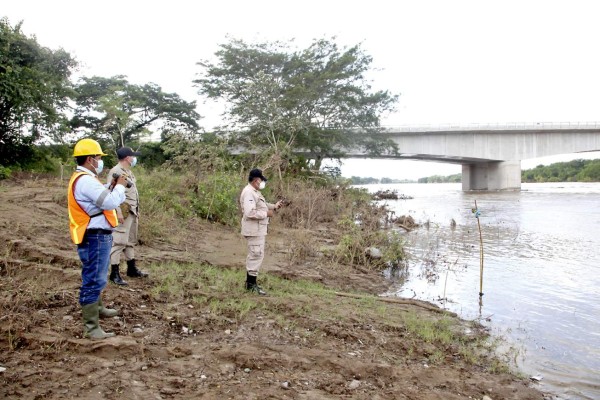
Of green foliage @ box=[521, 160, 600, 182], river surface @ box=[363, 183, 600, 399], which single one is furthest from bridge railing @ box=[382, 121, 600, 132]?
green foliage @ box=[521, 160, 600, 182]

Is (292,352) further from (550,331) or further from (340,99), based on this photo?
(340,99)

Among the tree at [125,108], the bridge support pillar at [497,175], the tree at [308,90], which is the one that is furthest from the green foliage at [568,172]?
the tree at [125,108]

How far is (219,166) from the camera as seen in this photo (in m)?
13.3

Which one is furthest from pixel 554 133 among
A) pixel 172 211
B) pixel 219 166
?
pixel 172 211

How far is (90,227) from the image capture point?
395 cm

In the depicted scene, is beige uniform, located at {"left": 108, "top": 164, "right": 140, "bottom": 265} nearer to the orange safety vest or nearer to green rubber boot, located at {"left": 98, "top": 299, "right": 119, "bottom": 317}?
green rubber boot, located at {"left": 98, "top": 299, "right": 119, "bottom": 317}

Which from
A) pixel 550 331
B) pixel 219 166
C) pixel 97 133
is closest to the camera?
pixel 550 331

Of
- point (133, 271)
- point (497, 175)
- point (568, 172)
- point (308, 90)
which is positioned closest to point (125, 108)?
point (308, 90)

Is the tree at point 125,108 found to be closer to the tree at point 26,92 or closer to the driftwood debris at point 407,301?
the tree at point 26,92

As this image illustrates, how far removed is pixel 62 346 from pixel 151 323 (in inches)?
36.7

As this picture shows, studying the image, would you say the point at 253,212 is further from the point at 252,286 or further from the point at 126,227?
the point at 126,227

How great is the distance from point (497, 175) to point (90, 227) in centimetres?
3848

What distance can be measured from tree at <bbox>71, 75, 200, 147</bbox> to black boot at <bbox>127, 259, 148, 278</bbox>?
54.4ft

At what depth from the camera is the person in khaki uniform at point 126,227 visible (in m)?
5.47
